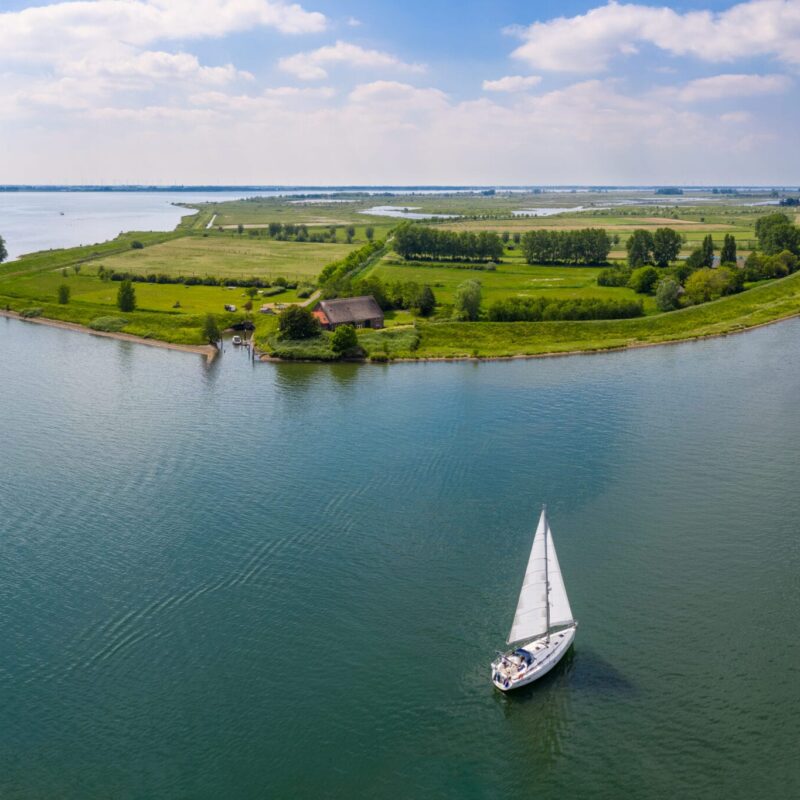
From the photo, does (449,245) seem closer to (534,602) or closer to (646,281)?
(646,281)

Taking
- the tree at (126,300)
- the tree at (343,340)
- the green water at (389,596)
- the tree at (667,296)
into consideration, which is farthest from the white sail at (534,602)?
the tree at (126,300)

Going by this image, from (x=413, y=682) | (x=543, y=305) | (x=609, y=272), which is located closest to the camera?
(x=413, y=682)

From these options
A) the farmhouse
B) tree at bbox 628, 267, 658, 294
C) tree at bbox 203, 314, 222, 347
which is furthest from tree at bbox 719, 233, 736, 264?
tree at bbox 203, 314, 222, 347

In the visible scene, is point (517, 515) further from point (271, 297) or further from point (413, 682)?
point (271, 297)

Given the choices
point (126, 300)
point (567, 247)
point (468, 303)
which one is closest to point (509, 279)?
point (567, 247)

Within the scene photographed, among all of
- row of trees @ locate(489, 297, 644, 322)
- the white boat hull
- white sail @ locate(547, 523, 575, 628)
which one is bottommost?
the white boat hull

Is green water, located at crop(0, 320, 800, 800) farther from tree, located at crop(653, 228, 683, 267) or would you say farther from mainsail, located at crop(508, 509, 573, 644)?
tree, located at crop(653, 228, 683, 267)

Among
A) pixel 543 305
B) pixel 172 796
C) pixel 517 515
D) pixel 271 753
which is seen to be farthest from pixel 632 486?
pixel 543 305
